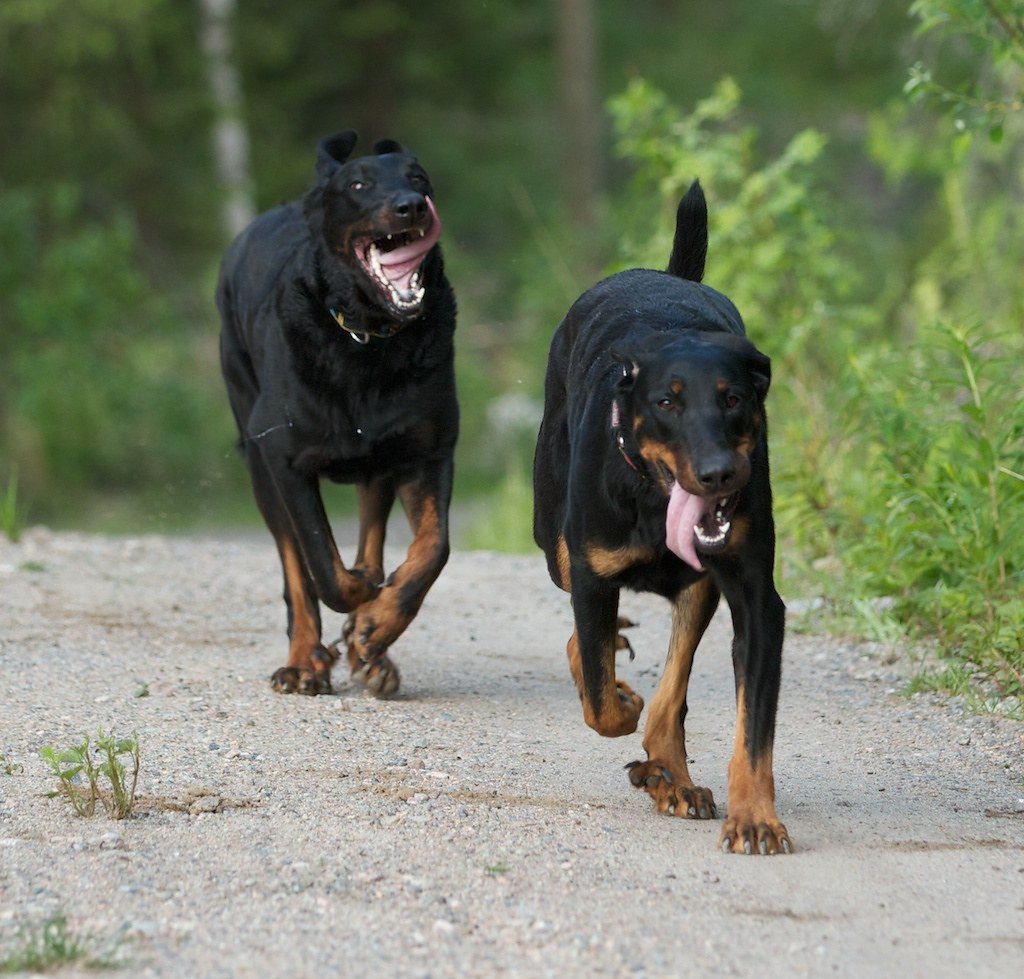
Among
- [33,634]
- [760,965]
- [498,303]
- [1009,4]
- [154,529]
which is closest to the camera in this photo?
[760,965]

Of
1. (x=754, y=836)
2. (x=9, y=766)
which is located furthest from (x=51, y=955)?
(x=754, y=836)

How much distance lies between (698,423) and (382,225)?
82.0 inches

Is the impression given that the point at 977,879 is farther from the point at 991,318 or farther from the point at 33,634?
the point at 991,318

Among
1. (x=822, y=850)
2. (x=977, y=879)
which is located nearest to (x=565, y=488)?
(x=822, y=850)

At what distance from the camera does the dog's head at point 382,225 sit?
5.73 meters

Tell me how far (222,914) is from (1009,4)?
15.0ft

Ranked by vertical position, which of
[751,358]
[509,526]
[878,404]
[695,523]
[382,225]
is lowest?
[509,526]

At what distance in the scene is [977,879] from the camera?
3.95 m

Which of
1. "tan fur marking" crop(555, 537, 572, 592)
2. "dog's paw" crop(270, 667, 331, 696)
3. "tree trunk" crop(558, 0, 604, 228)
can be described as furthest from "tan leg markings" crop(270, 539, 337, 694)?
"tree trunk" crop(558, 0, 604, 228)

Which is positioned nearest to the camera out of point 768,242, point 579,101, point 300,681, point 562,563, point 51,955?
point 51,955

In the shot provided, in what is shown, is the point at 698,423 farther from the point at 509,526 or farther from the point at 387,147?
the point at 509,526

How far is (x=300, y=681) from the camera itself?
5.98 m

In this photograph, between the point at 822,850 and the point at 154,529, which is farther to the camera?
the point at 154,529

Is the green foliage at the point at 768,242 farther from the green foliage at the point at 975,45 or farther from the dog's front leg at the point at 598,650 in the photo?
the dog's front leg at the point at 598,650
